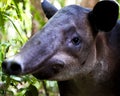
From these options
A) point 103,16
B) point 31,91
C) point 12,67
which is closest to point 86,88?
point 31,91

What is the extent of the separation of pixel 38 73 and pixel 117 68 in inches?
29.3

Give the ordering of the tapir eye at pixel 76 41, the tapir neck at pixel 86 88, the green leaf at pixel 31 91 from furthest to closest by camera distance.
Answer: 1. the green leaf at pixel 31 91
2. the tapir neck at pixel 86 88
3. the tapir eye at pixel 76 41

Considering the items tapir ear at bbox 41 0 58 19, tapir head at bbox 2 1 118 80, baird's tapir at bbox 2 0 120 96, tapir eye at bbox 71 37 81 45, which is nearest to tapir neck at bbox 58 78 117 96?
baird's tapir at bbox 2 0 120 96

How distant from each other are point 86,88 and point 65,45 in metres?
0.53

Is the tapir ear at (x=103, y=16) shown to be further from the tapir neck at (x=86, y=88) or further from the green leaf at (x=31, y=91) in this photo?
the green leaf at (x=31, y=91)

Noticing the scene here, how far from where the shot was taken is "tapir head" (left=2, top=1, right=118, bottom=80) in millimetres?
2010

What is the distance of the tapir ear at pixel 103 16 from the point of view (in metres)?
Answer: 2.50

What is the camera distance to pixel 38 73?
2.20 m

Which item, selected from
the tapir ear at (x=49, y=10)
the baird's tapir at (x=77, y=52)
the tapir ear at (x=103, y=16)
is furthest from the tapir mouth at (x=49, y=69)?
the tapir ear at (x=49, y=10)

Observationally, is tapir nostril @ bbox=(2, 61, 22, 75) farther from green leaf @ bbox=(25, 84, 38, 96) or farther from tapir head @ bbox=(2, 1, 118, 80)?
green leaf @ bbox=(25, 84, 38, 96)

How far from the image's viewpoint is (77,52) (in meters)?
2.40

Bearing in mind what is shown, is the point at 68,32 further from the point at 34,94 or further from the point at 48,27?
the point at 34,94

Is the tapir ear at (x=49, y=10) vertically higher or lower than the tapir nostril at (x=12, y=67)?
higher

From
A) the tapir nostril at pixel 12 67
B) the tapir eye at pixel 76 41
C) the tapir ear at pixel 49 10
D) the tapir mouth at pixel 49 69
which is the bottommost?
the tapir mouth at pixel 49 69
